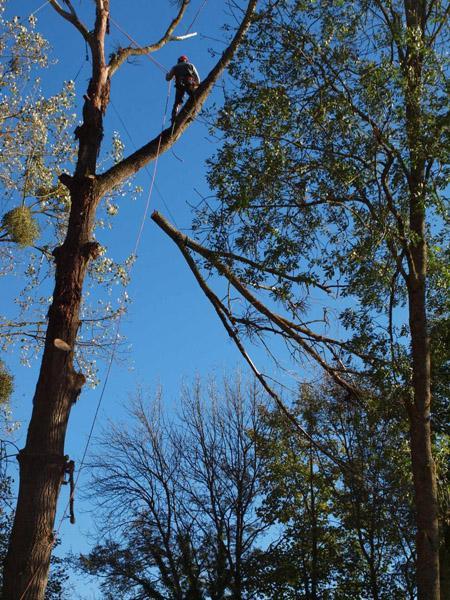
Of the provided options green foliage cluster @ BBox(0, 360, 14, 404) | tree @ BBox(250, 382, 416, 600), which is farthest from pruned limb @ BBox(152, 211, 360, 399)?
tree @ BBox(250, 382, 416, 600)

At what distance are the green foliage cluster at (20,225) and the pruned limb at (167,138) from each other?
15.2 feet

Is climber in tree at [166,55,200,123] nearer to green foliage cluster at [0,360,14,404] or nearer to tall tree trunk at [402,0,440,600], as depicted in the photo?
tall tree trunk at [402,0,440,600]

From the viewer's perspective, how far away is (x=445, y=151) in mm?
8719

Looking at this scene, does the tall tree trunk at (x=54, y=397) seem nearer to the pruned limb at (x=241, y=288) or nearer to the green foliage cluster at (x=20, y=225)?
the pruned limb at (x=241, y=288)

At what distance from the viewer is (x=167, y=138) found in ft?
23.3

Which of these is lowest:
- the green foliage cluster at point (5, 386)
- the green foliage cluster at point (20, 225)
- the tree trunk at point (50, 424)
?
the tree trunk at point (50, 424)

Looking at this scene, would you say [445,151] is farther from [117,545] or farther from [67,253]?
[117,545]

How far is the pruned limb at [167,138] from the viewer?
262 inches

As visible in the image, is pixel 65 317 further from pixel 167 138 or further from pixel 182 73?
pixel 182 73

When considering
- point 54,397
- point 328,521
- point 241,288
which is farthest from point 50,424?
point 328,521

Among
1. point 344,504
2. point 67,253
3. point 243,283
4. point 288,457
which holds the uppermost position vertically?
point 288,457

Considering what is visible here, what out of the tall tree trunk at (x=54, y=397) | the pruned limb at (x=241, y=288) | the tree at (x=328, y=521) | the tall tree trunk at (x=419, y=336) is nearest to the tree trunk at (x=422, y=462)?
the tall tree trunk at (x=419, y=336)

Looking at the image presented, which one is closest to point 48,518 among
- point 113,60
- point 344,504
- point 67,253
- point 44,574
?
point 44,574

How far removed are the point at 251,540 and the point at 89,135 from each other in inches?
598
